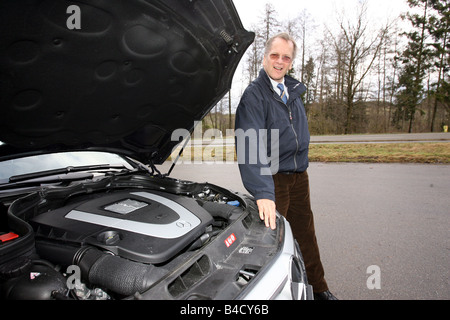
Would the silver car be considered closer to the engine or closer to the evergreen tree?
the engine

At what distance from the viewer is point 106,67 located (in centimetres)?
157

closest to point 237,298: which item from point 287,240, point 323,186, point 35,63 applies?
point 287,240

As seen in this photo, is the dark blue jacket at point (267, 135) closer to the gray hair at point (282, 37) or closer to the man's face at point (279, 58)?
the man's face at point (279, 58)

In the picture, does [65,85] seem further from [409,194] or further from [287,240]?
[409,194]

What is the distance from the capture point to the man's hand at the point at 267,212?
164cm

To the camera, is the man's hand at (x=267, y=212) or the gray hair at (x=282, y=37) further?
the gray hair at (x=282, y=37)

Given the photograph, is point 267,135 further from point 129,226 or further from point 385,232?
point 385,232

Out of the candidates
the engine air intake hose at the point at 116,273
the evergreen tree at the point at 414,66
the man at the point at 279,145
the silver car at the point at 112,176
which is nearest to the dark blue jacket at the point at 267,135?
the man at the point at 279,145

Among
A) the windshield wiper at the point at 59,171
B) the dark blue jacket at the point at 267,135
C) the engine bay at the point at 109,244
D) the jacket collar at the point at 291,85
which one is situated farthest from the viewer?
the jacket collar at the point at 291,85

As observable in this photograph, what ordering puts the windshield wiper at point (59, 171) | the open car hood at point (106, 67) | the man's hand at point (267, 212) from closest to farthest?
the open car hood at point (106, 67) → the man's hand at point (267, 212) → the windshield wiper at point (59, 171)

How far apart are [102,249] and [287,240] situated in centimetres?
99

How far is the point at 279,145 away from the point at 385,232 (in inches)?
87.2

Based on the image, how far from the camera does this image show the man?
6.05 ft

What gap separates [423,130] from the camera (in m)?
22.4
